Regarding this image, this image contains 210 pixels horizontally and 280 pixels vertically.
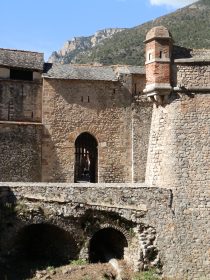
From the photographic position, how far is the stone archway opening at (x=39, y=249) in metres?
17.4

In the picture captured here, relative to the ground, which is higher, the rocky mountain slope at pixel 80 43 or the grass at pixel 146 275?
the rocky mountain slope at pixel 80 43

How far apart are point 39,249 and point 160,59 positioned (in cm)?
956

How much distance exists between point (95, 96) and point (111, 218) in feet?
37.6

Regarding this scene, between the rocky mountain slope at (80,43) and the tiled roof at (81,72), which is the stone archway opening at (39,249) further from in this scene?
the rocky mountain slope at (80,43)

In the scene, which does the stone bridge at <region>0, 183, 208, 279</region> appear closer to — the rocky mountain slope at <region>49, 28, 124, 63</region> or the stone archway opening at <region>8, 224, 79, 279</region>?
the stone archway opening at <region>8, 224, 79, 279</region>

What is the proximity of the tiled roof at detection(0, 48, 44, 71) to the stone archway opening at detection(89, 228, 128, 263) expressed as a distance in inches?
475

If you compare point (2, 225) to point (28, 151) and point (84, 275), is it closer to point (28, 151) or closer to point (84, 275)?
point (84, 275)

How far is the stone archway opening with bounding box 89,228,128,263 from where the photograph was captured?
61.2 feet

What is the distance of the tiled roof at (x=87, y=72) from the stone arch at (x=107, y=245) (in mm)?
11056

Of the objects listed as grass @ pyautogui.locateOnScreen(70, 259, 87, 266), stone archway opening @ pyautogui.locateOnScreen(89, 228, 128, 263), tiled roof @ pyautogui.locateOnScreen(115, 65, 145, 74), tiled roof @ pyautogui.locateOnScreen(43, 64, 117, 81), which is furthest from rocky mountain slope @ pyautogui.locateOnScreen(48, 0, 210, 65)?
grass @ pyautogui.locateOnScreen(70, 259, 87, 266)

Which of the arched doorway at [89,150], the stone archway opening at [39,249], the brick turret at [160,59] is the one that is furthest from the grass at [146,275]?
the arched doorway at [89,150]

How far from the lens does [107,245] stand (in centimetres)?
1997

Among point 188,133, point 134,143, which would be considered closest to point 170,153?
point 188,133

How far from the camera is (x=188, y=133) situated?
57.7ft
